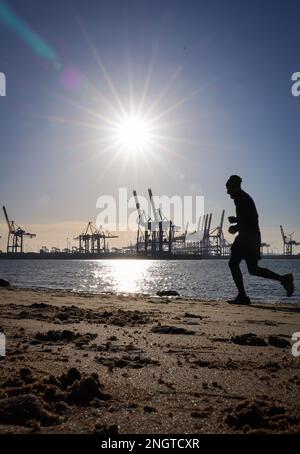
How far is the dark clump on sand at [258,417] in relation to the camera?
1.95 meters

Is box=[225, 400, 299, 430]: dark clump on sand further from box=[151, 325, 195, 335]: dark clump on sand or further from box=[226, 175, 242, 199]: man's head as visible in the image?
box=[226, 175, 242, 199]: man's head

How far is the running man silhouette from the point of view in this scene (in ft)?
24.2

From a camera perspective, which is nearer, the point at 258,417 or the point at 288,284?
the point at 258,417

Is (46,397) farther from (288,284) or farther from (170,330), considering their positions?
(288,284)

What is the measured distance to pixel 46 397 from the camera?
2338mm

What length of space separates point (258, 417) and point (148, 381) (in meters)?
0.94

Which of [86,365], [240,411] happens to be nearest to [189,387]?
[240,411]

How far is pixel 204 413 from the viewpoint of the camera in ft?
6.93

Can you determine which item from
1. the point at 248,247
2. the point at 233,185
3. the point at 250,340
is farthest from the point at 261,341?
the point at 233,185

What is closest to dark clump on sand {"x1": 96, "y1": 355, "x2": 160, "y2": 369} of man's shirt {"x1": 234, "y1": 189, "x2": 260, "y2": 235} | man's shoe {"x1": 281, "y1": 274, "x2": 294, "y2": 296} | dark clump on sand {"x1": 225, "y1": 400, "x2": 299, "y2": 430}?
dark clump on sand {"x1": 225, "y1": 400, "x2": 299, "y2": 430}

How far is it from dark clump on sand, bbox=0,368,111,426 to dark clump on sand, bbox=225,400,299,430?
0.74 m

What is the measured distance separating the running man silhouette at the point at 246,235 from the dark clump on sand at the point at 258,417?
5248 mm
